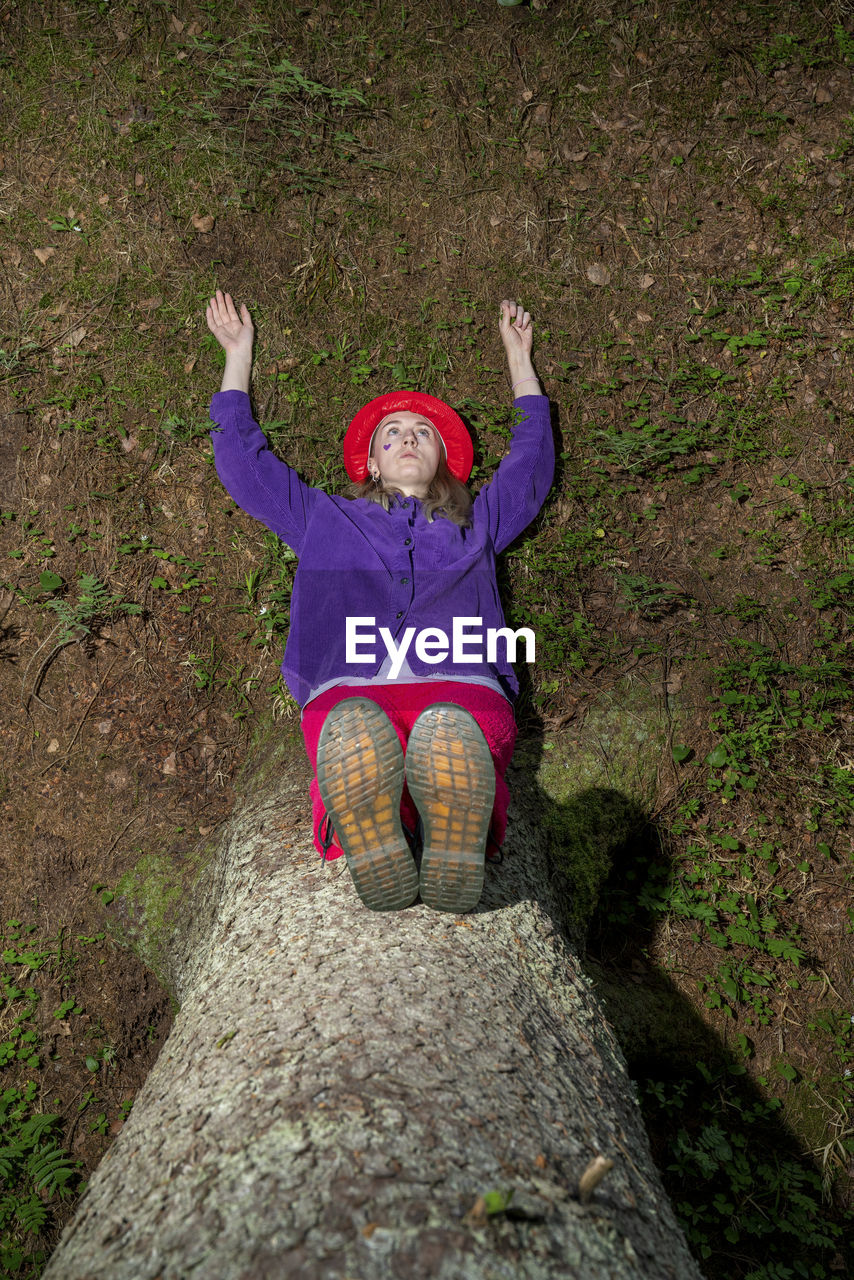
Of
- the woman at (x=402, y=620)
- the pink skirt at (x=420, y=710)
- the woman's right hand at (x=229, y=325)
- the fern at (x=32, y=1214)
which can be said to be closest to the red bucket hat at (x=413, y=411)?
the woman at (x=402, y=620)

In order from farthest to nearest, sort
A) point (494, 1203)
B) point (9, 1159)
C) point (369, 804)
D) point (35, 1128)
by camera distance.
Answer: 1. point (35, 1128)
2. point (9, 1159)
3. point (369, 804)
4. point (494, 1203)

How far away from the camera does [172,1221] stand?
6.24 ft

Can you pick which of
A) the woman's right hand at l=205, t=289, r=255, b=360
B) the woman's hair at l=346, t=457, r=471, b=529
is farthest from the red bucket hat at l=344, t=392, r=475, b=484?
the woman's right hand at l=205, t=289, r=255, b=360

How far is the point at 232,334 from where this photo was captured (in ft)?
15.5

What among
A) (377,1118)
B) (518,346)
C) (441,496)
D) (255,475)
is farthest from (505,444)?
(377,1118)

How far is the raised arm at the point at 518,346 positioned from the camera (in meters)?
4.66

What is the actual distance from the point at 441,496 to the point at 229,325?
1.75 m

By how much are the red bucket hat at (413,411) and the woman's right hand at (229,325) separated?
83 cm

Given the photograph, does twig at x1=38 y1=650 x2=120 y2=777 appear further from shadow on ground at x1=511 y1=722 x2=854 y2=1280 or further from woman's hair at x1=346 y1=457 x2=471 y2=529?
shadow on ground at x1=511 y1=722 x2=854 y2=1280

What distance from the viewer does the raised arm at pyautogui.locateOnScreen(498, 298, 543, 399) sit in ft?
15.3

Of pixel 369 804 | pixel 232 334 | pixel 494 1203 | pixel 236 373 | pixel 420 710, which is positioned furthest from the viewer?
pixel 232 334

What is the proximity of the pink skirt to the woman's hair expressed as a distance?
100 cm

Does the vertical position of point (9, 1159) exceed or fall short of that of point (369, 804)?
it falls short

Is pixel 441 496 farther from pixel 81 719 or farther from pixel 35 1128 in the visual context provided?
pixel 35 1128
